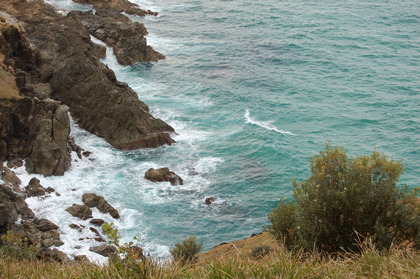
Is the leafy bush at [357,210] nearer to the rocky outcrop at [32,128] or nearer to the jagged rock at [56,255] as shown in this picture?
the jagged rock at [56,255]

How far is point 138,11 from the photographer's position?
8475 cm

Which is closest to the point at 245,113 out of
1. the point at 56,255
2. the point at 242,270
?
the point at 56,255

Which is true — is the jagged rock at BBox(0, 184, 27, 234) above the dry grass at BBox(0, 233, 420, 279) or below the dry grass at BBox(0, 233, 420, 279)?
below

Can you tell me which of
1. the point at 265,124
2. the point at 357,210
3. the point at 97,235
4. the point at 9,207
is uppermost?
the point at 357,210

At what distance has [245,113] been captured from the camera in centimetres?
5056

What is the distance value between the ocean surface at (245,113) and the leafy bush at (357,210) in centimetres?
1025

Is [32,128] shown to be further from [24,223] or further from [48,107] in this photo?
[24,223]

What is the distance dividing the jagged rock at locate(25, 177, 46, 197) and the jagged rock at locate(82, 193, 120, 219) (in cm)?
304

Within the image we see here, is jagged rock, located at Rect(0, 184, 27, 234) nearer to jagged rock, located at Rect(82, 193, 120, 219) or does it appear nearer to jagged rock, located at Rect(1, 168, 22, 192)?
jagged rock, located at Rect(1, 168, 22, 192)

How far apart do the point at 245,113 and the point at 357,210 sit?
3277 cm

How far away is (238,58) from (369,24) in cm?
2818

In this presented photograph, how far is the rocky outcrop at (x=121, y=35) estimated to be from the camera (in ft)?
206

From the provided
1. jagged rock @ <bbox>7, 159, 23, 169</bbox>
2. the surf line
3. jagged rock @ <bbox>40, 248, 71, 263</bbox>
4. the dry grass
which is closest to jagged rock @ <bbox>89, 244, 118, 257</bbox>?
jagged rock @ <bbox>40, 248, 71, 263</bbox>

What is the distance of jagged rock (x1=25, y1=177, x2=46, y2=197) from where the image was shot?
3225 centimetres
